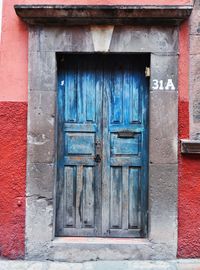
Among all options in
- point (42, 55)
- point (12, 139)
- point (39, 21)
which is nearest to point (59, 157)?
point (12, 139)

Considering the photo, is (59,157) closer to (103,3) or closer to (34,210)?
(34,210)

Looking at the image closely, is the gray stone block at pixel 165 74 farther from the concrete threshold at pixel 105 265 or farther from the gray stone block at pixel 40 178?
the concrete threshold at pixel 105 265

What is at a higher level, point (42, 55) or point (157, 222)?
point (42, 55)

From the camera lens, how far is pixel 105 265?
195 inches

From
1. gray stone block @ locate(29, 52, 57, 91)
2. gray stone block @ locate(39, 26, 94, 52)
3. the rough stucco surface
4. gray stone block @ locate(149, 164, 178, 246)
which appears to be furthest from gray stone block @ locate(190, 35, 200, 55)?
the rough stucco surface

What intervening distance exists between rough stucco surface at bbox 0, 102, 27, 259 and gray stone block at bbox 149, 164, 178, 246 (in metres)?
1.56

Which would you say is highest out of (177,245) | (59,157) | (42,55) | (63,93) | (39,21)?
(39,21)

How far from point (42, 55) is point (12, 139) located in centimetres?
108

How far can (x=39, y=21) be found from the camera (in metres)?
5.13

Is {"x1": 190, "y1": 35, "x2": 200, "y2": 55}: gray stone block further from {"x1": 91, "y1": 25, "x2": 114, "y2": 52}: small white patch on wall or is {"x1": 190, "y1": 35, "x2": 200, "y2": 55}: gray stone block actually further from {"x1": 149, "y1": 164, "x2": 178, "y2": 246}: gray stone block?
{"x1": 149, "y1": 164, "x2": 178, "y2": 246}: gray stone block

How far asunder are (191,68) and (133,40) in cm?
78

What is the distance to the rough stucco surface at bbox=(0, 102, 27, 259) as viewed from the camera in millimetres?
5148

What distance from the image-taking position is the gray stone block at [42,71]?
518 cm

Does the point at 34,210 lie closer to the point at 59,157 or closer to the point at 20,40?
the point at 59,157
